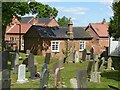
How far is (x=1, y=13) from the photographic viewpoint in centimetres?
2250

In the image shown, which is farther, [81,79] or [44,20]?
[44,20]

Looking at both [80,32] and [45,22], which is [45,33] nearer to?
[80,32]

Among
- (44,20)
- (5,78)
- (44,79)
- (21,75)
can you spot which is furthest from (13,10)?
(44,20)

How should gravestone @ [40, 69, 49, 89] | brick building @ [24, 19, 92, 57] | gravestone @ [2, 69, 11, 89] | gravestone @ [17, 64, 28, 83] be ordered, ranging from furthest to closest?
1. brick building @ [24, 19, 92, 57]
2. gravestone @ [17, 64, 28, 83]
3. gravestone @ [40, 69, 49, 89]
4. gravestone @ [2, 69, 11, 89]

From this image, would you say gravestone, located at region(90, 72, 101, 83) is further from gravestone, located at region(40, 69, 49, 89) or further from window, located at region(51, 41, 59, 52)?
window, located at region(51, 41, 59, 52)

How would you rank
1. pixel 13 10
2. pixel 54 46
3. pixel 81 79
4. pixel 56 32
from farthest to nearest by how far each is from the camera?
pixel 56 32, pixel 54 46, pixel 13 10, pixel 81 79

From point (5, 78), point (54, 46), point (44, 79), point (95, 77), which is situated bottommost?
point (95, 77)

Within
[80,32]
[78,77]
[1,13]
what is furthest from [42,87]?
[80,32]

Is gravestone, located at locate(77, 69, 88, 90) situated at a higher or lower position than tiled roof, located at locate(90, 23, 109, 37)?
lower

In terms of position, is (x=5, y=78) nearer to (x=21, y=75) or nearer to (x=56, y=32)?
(x=21, y=75)

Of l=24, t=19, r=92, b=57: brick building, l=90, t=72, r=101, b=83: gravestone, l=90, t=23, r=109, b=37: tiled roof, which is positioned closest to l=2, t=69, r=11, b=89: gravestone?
l=90, t=72, r=101, b=83: gravestone

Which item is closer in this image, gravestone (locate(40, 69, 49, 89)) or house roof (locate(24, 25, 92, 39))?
gravestone (locate(40, 69, 49, 89))

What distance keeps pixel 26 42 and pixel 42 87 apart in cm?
3052

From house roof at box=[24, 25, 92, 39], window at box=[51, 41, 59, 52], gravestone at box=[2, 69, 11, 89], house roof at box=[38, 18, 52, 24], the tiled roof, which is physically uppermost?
house roof at box=[38, 18, 52, 24]
